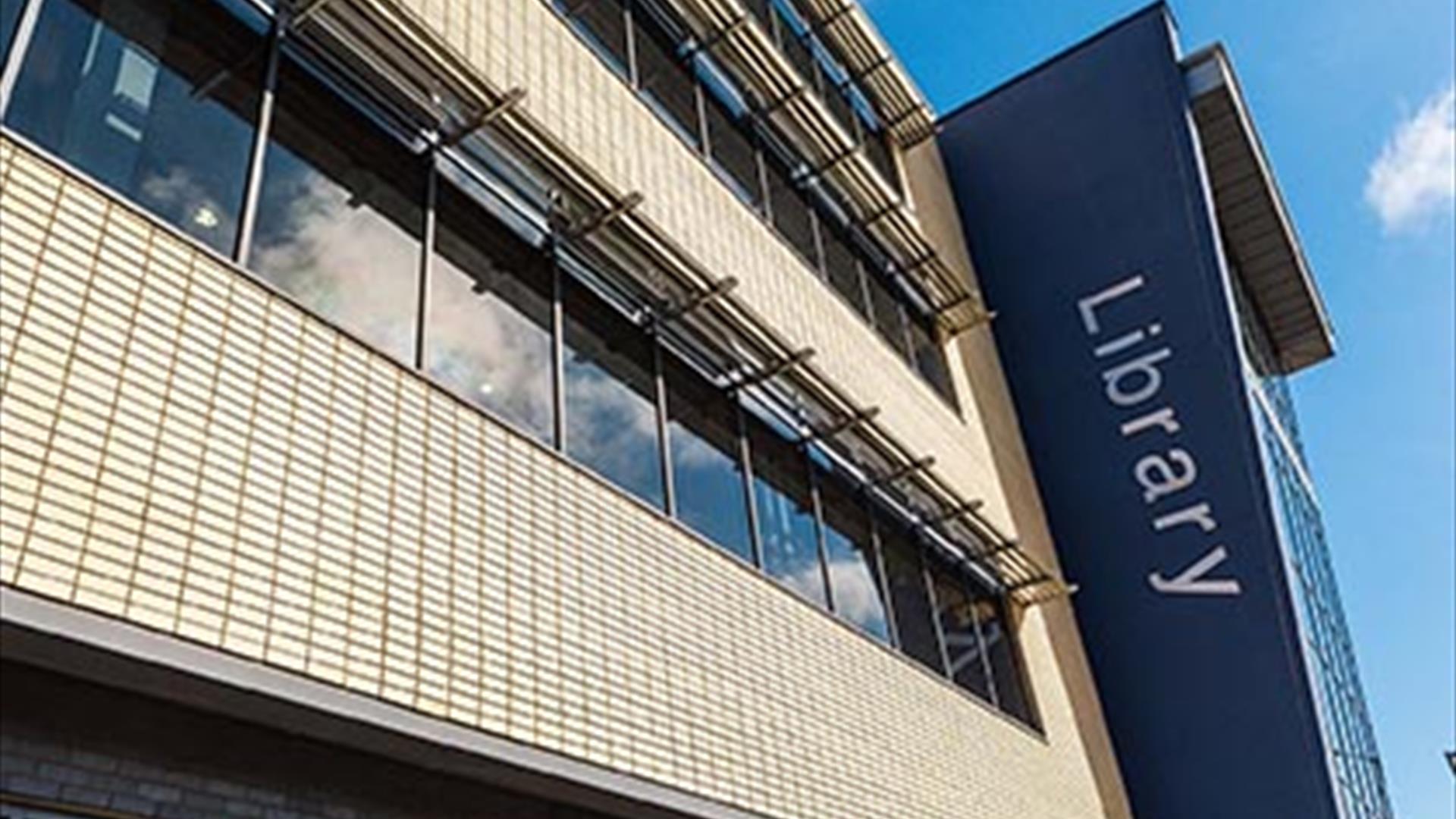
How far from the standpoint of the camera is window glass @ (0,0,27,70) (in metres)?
4.21

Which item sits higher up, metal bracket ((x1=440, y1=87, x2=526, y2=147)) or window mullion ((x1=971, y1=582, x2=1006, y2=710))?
metal bracket ((x1=440, y1=87, x2=526, y2=147))

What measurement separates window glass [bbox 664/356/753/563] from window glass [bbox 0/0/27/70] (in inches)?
170

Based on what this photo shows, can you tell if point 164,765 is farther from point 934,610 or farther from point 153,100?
point 934,610

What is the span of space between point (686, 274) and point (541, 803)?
3.62 metres

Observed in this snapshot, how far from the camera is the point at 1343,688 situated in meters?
17.2

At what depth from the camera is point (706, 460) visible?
324 inches

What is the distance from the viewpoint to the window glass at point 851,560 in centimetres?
940

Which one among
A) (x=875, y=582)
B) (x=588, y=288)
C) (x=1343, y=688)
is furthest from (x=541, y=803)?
(x=1343, y=688)

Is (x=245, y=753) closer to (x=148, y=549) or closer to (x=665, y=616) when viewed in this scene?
(x=148, y=549)

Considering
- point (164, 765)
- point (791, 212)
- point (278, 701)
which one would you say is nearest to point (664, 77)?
point (791, 212)

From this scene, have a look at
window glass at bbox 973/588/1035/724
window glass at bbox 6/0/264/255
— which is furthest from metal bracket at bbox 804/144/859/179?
window glass at bbox 6/0/264/255

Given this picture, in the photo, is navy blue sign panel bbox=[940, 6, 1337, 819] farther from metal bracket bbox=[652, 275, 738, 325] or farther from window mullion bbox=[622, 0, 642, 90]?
metal bracket bbox=[652, 275, 738, 325]

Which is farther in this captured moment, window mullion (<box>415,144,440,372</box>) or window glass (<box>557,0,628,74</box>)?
window glass (<box>557,0,628,74</box>)

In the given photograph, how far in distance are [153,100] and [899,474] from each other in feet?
22.1
